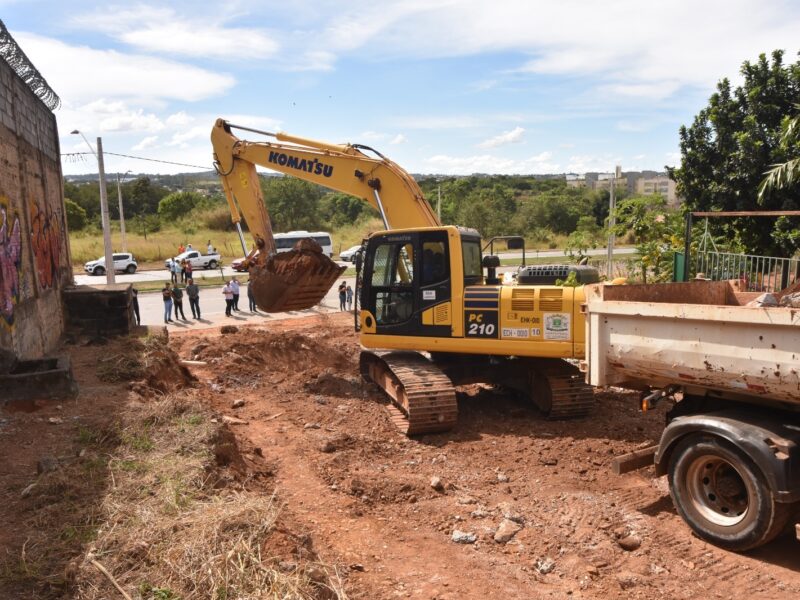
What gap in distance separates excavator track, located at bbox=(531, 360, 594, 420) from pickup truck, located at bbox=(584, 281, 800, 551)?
2.38 meters

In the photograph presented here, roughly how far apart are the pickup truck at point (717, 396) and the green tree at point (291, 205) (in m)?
54.7

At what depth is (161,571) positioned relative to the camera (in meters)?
3.81

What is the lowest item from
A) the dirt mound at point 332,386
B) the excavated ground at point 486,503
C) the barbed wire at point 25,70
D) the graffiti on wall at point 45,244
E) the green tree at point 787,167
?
the excavated ground at point 486,503

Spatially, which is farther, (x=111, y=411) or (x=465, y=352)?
(x=465, y=352)

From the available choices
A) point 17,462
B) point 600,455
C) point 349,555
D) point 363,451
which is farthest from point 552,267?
point 17,462

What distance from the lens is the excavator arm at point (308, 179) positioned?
1085 cm

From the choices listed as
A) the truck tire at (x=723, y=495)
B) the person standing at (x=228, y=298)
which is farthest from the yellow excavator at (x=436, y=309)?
the person standing at (x=228, y=298)

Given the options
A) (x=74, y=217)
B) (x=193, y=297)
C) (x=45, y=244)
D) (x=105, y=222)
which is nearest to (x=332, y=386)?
(x=45, y=244)

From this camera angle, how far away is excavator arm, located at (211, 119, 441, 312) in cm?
1085

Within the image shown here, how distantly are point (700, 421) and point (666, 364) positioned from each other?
22.1 inches

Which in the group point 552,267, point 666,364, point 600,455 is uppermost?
point 552,267

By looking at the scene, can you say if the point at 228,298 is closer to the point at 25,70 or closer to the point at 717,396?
the point at 25,70

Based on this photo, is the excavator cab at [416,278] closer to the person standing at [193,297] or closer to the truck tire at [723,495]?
the truck tire at [723,495]

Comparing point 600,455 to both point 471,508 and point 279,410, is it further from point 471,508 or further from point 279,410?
point 279,410
